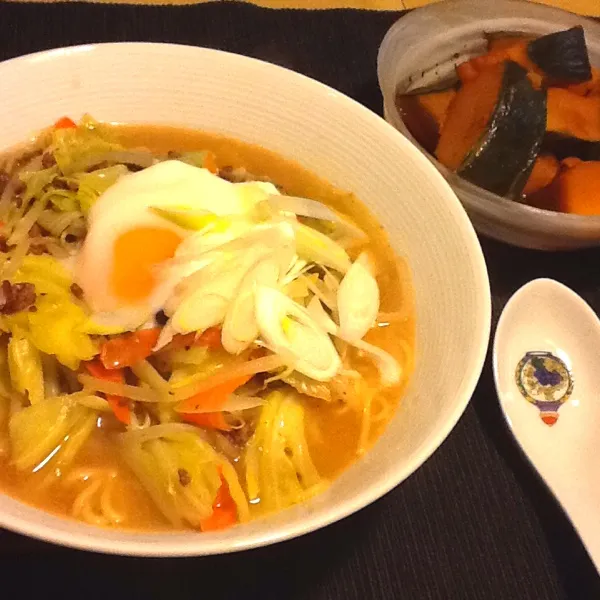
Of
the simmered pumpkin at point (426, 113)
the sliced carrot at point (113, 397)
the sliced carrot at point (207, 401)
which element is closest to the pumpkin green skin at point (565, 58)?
the simmered pumpkin at point (426, 113)

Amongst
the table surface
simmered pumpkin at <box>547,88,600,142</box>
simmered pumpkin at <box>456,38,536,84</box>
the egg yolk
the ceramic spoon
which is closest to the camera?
the table surface

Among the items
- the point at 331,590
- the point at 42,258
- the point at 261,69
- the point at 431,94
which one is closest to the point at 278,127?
the point at 261,69

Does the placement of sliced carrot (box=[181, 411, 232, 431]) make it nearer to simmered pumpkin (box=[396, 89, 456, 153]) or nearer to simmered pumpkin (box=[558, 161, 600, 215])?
simmered pumpkin (box=[396, 89, 456, 153])

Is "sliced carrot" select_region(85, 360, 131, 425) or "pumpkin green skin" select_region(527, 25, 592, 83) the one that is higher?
"pumpkin green skin" select_region(527, 25, 592, 83)

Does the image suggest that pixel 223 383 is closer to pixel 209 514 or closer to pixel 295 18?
pixel 209 514

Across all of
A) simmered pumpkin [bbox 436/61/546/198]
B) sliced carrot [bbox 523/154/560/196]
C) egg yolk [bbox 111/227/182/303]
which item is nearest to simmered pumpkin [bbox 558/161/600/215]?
sliced carrot [bbox 523/154/560/196]

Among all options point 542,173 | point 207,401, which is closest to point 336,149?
point 542,173

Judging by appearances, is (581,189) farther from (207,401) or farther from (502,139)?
(207,401)

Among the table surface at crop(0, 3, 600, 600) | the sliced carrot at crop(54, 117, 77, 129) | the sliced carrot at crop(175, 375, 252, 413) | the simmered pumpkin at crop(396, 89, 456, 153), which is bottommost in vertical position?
the table surface at crop(0, 3, 600, 600)
